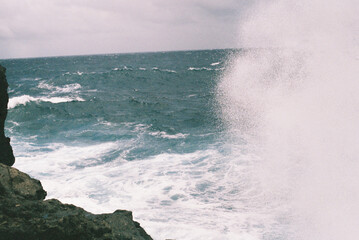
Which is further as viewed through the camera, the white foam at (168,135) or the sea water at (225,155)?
the white foam at (168,135)

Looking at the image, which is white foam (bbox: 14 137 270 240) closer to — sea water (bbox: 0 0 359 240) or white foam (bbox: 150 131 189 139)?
sea water (bbox: 0 0 359 240)

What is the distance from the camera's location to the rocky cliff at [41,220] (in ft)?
10.4

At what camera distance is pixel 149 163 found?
41.6ft

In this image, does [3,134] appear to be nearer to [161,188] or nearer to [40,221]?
[40,221]

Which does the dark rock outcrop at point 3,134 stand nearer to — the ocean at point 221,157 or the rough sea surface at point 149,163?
the ocean at point 221,157

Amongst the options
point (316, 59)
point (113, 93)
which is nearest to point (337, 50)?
point (316, 59)

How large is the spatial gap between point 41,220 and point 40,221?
0.02 meters

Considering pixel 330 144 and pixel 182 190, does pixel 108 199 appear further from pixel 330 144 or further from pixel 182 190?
pixel 330 144

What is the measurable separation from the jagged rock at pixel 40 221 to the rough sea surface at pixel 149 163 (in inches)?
152

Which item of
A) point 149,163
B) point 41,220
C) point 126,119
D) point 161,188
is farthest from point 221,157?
point 126,119

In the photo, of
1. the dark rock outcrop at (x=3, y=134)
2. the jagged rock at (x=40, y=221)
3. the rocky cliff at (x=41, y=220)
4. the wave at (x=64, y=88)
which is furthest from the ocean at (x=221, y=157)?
the wave at (x=64, y=88)

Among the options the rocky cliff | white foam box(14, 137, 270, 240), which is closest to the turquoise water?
white foam box(14, 137, 270, 240)

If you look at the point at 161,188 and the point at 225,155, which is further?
the point at 225,155

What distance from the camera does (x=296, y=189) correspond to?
9.80 meters
